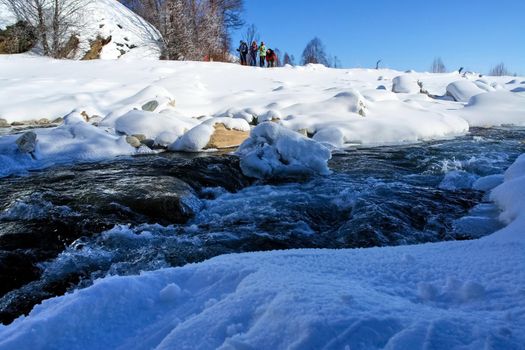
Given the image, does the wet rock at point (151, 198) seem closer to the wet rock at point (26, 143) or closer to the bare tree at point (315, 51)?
the wet rock at point (26, 143)

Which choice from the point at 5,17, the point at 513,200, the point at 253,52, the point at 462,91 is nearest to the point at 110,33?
the point at 5,17

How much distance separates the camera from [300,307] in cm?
123

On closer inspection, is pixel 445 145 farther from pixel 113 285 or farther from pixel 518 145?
pixel 113 285

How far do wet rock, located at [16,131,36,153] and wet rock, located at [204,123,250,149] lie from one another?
2723 millimetres

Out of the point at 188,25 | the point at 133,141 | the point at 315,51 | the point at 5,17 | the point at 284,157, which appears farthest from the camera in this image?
the point at 315,51

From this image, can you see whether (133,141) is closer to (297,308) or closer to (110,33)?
(297,308)

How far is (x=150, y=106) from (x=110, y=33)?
12887 millimetres

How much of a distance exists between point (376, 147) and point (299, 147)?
2623mm

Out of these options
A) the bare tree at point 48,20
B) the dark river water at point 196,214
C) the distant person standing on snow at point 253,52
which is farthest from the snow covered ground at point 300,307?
the distant person standing on snow at point 253,52

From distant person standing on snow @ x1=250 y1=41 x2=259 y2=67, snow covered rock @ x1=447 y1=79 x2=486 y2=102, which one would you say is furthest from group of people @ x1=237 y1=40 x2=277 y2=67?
snow covered rock @ x1=447 y1=79 x2=486 y2=102

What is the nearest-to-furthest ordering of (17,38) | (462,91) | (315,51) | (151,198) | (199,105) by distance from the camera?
1. (151,198)
2. (199,105)
3. (462,91)
4. (17,38)
5. (315,51)

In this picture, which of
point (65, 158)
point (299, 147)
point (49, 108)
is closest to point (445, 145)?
point (299, 147)

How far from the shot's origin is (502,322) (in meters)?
1.16

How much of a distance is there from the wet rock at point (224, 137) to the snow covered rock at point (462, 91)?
9253 millimetres
